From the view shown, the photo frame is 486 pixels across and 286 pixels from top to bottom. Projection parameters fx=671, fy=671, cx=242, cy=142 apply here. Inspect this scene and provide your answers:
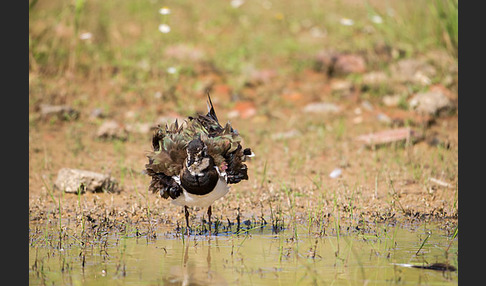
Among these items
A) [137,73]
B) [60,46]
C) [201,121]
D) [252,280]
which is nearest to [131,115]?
[137,73]

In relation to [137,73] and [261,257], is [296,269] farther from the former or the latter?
[137,73]

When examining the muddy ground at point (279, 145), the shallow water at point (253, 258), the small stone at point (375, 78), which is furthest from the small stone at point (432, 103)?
the shallow water at point (253, 258)

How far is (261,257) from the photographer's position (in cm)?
550

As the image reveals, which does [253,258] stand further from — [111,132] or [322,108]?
[322,108]

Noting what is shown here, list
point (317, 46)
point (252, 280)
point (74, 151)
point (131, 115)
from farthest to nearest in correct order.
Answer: point (317, 46)
point (131, 115)
point (74, 151)
point (252, 280)

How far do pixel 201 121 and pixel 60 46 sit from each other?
6.43 m

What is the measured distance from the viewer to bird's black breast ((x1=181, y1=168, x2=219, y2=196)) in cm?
578

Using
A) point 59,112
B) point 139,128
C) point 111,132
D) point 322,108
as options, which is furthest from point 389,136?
point 59,112

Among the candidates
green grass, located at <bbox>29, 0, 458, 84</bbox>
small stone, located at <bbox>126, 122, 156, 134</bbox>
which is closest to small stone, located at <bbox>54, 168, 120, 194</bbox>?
small stone, located at <bbox>126, 122, 156, 134</bbox>

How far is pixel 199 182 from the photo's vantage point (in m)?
5.78

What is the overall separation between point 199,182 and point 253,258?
2.68ft

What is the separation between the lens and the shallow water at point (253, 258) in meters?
4.89

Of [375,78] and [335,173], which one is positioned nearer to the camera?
[335,173]

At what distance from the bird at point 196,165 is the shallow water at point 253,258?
0.45 metres
